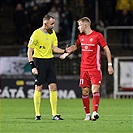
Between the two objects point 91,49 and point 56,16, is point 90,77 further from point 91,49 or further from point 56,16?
point 56,16

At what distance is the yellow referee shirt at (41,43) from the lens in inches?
626

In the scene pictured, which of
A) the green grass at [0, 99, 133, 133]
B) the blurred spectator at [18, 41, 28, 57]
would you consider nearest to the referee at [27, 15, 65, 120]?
the green grass at [0, 99, 133, 133]

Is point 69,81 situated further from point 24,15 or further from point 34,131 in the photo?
point 34,131

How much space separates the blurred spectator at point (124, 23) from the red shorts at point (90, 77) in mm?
13469

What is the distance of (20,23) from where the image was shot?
2938cm

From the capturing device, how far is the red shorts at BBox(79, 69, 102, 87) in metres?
15.5

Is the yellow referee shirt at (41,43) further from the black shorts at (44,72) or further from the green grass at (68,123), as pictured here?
the green grass at (68,123)

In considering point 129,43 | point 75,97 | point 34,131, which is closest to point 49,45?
point 34,131

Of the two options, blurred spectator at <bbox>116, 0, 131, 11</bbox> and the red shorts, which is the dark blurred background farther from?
the red shorts

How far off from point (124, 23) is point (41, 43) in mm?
13725

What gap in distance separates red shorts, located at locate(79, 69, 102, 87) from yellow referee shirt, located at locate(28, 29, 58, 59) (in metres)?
0.99

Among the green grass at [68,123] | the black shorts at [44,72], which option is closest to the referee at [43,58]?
the black shorts at [44,72]

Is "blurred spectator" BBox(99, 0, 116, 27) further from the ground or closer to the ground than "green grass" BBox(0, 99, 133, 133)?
further from the ground

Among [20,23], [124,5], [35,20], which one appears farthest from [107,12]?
[20,23]
